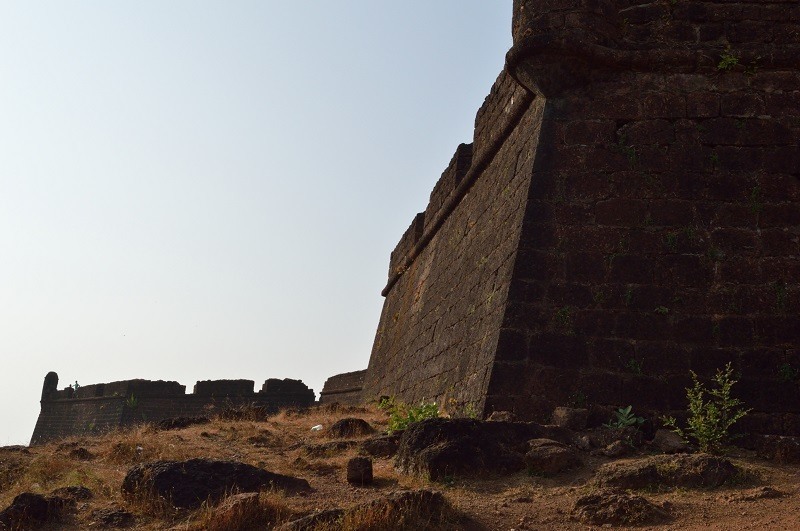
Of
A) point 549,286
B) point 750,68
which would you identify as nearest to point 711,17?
point 750,68

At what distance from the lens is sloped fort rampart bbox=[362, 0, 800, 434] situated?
6.07 meters

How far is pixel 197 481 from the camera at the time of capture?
15.4 ft

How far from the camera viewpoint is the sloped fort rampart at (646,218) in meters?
6.07

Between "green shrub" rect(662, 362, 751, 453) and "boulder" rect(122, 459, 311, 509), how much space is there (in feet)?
8.86

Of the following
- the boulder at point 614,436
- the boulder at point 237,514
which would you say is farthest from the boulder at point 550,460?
the boulder at point 237,514

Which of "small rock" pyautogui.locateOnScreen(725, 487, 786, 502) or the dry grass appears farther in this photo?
"small rock" pyautogui.locateOnScreen(725, 487, 786, 502)

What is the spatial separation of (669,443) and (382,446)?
6.99 ft

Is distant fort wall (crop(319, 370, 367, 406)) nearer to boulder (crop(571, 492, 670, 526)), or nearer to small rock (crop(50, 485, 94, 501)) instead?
small rock (crop(50, 485, 94, 501))

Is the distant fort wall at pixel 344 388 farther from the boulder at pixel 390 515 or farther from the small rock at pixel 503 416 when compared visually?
the boulder at pixel 390 515

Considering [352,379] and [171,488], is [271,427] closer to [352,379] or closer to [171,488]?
[171,488]

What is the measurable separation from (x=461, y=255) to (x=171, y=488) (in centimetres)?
581

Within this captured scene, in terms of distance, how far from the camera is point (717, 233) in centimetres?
645

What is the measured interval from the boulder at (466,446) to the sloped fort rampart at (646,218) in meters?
0.66


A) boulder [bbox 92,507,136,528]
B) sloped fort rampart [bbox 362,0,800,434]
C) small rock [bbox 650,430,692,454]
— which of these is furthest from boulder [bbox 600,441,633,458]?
boulder [bbox 92,507,136,528]
